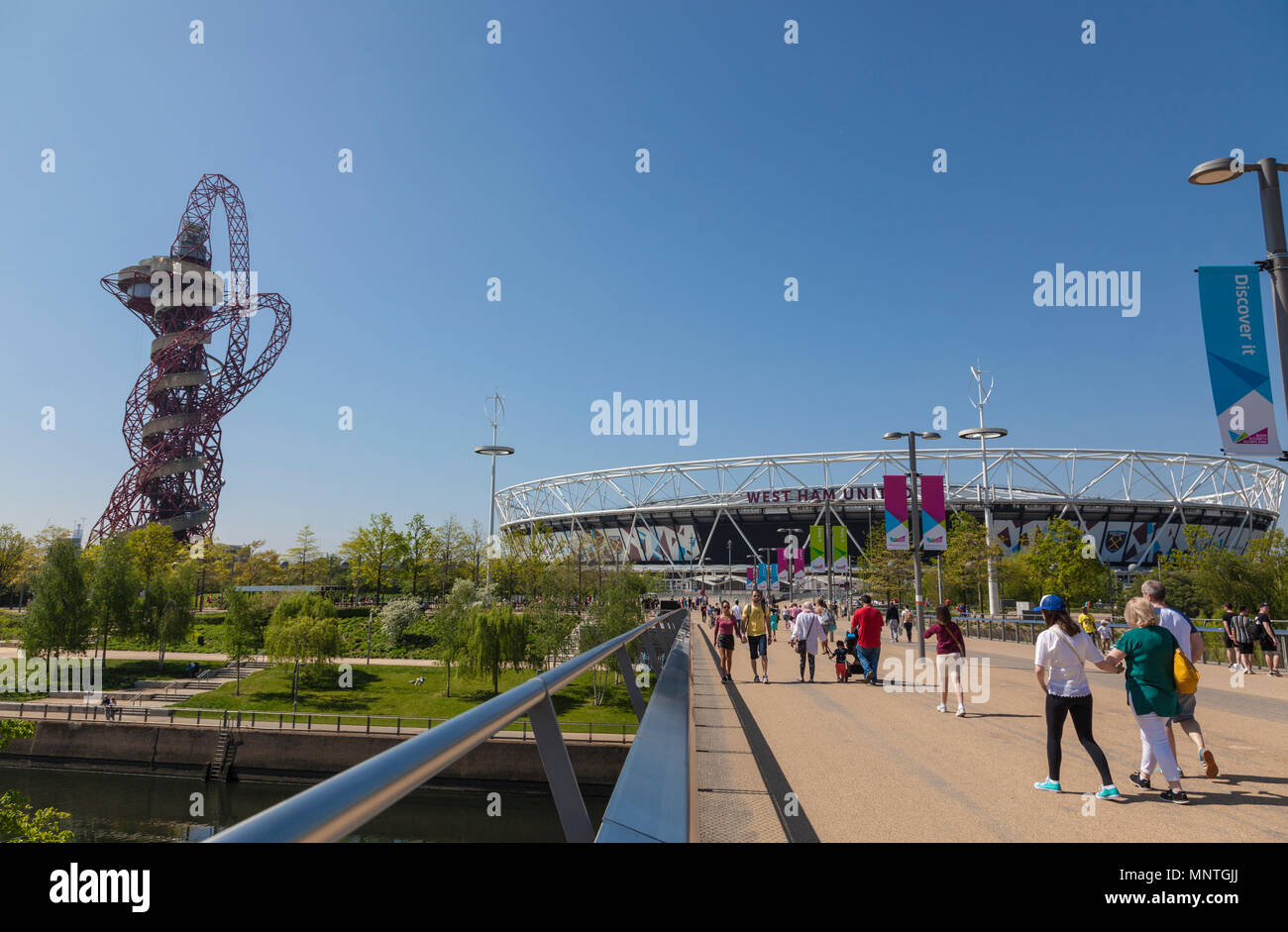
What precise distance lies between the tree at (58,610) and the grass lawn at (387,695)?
12036mm

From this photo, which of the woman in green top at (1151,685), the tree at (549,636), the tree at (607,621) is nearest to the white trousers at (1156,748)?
A: the woman in green top at (1151,685)

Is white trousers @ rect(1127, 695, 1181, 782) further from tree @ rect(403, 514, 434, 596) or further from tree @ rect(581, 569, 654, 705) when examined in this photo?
tree @ rect(403, 514, 434, 596)

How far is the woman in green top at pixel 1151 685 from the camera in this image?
714cm

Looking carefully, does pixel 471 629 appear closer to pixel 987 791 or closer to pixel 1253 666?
pixel 1253 666

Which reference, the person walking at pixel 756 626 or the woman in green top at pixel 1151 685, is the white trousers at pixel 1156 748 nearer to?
the woman in green top at pixel 1151 685

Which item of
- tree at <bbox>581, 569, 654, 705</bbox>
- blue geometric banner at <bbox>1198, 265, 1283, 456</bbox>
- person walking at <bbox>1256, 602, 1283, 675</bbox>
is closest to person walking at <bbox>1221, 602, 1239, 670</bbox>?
person walking at <bbox>1256, 602, 1283, 675</bbox>

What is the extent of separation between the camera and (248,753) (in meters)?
32.7

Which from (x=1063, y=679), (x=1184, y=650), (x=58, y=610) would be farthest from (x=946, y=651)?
(x=58, y=610)

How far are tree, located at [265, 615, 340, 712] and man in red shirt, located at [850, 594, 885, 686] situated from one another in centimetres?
3437

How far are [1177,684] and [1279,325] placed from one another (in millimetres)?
3968

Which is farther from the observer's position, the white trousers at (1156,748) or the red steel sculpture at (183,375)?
the red steel sculpture at (183,375)

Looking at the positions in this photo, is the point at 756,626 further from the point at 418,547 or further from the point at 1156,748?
the point at 418,547

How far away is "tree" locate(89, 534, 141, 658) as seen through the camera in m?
48.9
